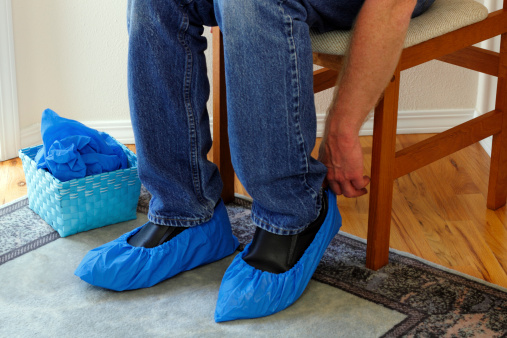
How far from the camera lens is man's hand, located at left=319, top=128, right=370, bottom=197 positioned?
1058 mm

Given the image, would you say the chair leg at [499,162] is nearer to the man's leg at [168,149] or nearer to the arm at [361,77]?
the arm at [361,77]

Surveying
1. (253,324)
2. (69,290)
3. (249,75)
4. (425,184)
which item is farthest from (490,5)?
(69,290)

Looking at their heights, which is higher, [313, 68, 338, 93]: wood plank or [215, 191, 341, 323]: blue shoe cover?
[313, 68, 338, 93]: wood plank

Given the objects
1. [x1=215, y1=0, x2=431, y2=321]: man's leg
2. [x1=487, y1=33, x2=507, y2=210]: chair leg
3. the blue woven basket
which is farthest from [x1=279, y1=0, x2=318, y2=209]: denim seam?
[x1=487, y1=33, x2=507, y2=210]: chair leg

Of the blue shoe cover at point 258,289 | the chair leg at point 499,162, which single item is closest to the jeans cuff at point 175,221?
the blue shoe cover at point 258,289

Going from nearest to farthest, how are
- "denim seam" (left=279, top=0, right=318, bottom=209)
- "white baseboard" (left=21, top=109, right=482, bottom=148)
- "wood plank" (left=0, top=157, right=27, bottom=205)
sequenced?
1. "denim seam" (left=279, top=0, right=318, bottom=209)
2. "wood plank" (left=0, top=157, right=27, bottom=205)
3. "white baseboard" (left=21, top=109, right=482, bottom=148)

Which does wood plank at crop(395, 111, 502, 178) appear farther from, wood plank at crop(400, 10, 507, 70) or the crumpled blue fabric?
the crumpled blue fabric

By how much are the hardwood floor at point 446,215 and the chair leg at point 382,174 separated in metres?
0.13

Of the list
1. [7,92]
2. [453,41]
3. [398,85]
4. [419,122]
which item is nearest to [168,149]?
[398,85]

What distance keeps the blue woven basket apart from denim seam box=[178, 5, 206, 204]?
0.25 meters

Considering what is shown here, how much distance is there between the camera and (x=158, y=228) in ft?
3.76

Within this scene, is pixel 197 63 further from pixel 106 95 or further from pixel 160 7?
pixel 106 95

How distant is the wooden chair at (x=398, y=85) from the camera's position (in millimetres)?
1097

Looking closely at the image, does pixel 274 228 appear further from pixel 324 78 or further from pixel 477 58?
pixel 477 58
